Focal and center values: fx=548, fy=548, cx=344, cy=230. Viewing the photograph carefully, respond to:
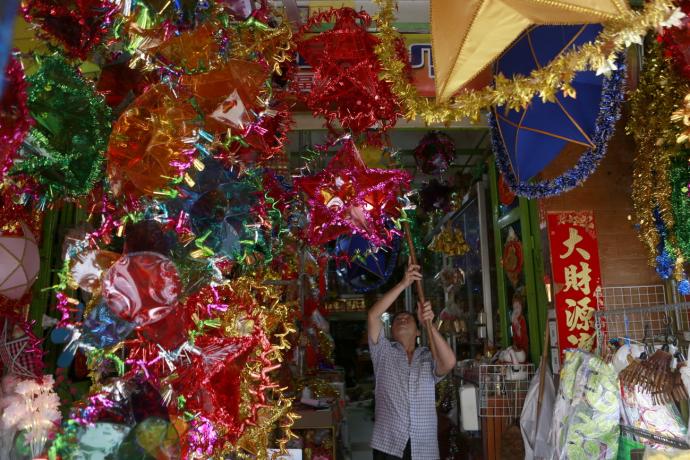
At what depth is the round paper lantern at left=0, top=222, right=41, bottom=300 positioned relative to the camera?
2.05 m

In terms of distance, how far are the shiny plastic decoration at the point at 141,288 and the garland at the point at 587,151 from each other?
1679 mm

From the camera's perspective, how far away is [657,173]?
230 cm

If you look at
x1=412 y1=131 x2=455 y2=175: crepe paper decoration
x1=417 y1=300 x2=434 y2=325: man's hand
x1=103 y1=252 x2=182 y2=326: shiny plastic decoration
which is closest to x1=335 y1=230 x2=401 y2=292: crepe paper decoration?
x1=412 y1=131 x2=455 y2=175: crepe paper decoration

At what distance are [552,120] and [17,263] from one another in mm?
2200

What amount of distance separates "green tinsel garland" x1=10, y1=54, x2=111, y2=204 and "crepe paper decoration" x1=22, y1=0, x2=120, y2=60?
0.39ft

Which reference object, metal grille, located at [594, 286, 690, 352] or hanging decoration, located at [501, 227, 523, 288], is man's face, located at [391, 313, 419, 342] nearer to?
metal grille, located at [594, 286, 690, 352]

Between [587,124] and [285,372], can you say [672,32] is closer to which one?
[587,124]

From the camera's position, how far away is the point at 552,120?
2271 millimetres

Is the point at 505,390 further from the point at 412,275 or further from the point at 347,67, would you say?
the point at 347,67

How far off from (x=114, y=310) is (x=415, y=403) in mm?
1811

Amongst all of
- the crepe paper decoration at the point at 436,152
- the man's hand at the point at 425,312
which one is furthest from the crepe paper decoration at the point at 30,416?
the crepe paper decoration at the point at 436,152

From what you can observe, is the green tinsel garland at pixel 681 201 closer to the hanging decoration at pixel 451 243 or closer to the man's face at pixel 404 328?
the man's face at pixel 404 328

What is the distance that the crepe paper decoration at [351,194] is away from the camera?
2.25 metres

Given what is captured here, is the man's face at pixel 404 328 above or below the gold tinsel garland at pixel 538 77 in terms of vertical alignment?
below
